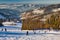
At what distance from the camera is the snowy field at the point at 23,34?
98cm

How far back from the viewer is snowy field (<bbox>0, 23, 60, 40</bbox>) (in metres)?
0.98

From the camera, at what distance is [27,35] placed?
3.24ft

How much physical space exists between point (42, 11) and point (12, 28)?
23 centimetres

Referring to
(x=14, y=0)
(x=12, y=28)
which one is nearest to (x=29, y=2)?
(x=14, y=0)

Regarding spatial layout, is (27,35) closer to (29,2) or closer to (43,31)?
(43,31)

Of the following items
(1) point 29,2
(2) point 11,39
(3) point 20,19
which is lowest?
(2) point 11,39

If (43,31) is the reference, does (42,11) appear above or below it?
above

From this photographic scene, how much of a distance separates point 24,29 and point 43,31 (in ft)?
0.42

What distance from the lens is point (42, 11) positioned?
1.01 meters

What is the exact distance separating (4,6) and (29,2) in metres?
0.17

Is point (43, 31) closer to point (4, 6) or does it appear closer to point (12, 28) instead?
point (12, 28)

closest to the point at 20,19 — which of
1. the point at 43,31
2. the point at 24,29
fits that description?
the point at 24,29

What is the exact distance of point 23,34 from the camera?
0.99m

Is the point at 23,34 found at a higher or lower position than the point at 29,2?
lower
